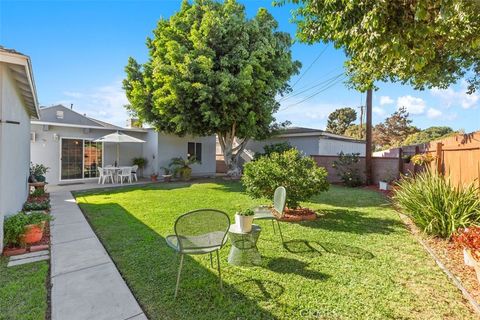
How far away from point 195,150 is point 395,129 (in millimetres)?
32444

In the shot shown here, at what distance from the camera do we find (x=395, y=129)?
37.3 metres

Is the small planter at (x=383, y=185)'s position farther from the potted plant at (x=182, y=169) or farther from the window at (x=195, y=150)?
the window at (x=195, y=150)

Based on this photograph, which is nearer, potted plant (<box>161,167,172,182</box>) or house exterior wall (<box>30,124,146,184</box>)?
house exterior wall (<box>30,124,146,184</box>)

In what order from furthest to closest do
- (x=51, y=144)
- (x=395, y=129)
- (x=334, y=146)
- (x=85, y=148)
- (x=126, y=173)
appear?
(x=395, y=129) < (x=334, y=146) < (x=126, y=173) < (x=85, y=148) < (x=51, y=144)

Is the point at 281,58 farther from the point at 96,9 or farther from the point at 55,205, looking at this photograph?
the point at 55,205

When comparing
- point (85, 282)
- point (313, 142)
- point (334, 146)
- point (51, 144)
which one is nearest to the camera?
point (85, 282)

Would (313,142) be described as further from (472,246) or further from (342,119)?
(342,119)

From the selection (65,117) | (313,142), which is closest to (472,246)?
(313,142)

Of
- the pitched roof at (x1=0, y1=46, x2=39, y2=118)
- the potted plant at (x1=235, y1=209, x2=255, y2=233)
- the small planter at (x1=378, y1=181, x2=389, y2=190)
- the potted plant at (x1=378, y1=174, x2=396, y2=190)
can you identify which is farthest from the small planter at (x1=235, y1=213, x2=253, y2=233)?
the small planter at (x1=378, y1=181, x2=389, y2=190)

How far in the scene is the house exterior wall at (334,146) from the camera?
17.4m

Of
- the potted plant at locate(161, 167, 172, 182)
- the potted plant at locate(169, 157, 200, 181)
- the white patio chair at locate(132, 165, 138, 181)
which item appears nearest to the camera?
the white patio chair at locate(132, 165, 138, 181)

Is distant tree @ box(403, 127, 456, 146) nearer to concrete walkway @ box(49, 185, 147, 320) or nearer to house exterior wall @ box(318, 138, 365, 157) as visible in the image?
house exterior wall @ box(318, 138, 365, 157)

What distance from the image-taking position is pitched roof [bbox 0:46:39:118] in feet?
13.6

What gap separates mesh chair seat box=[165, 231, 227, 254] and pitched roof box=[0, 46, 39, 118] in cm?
404
